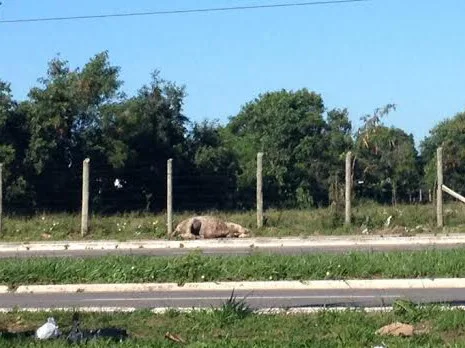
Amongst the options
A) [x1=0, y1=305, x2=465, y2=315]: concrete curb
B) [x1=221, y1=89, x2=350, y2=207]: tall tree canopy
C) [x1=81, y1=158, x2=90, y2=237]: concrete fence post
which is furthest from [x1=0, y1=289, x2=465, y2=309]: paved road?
[x1=221, y1=89, x2=350, y2=207]: tall tree canopy

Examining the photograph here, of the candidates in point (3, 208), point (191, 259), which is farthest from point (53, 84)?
point (191, 259)

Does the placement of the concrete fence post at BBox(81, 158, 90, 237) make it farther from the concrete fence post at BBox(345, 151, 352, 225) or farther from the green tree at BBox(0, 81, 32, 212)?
the concrete fence post at BBox(345, 151, 352, 225)

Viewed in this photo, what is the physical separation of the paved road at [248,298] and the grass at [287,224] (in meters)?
10.7

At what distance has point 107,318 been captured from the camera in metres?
10.1

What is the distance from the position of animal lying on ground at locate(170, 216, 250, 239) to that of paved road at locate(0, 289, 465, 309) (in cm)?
1057

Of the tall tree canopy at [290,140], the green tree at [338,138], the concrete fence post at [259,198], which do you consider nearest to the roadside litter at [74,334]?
the concrete fence post at [259,198]

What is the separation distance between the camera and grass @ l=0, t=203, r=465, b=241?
80.8 feet

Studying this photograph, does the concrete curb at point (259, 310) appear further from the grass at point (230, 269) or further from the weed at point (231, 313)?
the grass at point (230, 269)

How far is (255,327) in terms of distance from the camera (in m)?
9.41

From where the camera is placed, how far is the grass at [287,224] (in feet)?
80.8

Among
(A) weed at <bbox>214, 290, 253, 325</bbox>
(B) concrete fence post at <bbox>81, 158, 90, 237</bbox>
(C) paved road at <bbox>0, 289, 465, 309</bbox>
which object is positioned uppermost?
(B) concrete fence post at <bbox>81, 158, 90, 237</bbox>

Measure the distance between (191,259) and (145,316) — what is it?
4909mm

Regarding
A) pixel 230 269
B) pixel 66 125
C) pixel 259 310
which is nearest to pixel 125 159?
pixel 66 125

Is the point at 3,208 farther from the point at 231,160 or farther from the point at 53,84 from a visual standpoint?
the point at 231,160
